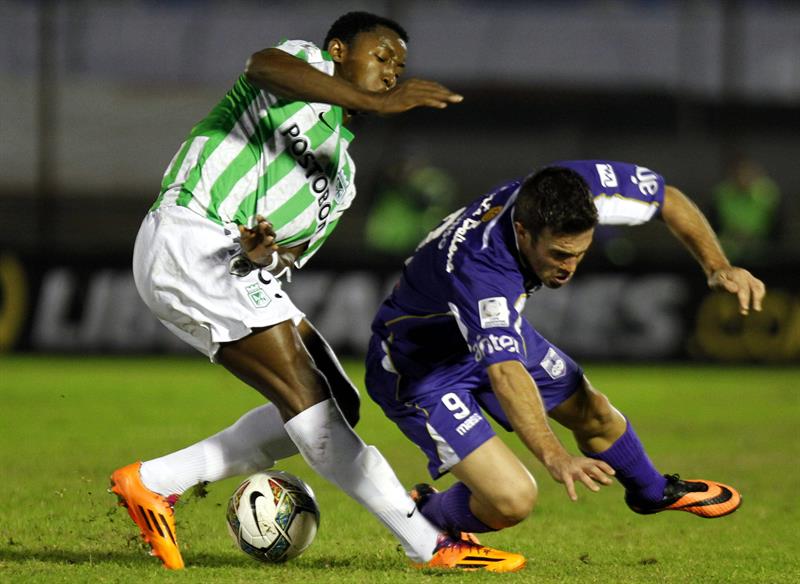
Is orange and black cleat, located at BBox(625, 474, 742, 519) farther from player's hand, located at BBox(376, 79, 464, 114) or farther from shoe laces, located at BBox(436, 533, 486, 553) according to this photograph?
player's hand, located at BBox(376, 79, 464, 114)

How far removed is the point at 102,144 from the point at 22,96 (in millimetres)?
2216

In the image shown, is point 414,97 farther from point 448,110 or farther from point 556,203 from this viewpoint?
point 448,110

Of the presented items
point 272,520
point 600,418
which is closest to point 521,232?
point 600,418

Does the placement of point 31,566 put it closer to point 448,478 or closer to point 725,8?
point 448,478

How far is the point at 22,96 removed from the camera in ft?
90.5

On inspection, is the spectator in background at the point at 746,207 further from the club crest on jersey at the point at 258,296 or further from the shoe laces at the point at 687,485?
the club crest on jersey at the point at 258,296

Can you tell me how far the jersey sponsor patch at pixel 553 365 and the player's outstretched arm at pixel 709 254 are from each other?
2.53 feet

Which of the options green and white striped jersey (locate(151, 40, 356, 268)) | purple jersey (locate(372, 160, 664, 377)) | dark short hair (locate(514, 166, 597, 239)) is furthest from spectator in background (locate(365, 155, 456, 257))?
dark short hair (locate(514, 166, 597, 239))

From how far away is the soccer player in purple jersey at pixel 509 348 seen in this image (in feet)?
17.5

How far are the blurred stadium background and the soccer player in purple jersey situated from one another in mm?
11069

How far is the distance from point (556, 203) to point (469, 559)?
5.04 ft

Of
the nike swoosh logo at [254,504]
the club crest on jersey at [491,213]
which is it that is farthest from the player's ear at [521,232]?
the nike swoosh logo at [254,504]

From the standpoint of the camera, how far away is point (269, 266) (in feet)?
19.0

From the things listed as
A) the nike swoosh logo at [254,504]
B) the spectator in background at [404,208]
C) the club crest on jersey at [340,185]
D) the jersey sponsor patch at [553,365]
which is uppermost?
the club crest on jersey at [340,185]
